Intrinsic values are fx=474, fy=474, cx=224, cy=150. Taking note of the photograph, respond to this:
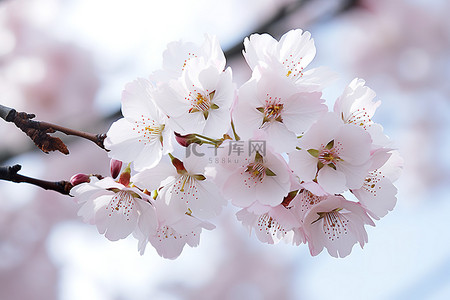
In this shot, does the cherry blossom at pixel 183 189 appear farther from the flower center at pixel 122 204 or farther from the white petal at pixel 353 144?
the white petal at pixel 353 144

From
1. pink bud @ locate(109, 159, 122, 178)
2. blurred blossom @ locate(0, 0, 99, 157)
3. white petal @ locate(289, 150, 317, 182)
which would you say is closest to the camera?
white petal @ locate(289, 150, 317, 182)

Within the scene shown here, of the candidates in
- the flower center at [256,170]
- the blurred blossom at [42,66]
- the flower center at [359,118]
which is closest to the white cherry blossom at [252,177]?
the flower center at [256,170]

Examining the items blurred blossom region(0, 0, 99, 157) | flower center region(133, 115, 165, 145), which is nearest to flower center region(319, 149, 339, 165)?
flower center region(133, 115, 165, 145)

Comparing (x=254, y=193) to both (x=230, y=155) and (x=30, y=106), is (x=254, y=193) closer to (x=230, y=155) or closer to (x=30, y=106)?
(x=230, y=155)

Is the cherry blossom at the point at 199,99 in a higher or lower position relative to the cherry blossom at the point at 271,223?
higher

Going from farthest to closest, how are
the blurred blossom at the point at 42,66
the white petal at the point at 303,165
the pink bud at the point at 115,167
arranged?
the blurred blossom at the point at 42,66 < the pink bud at the point at 115,167 < the white petal at the point at 303,165

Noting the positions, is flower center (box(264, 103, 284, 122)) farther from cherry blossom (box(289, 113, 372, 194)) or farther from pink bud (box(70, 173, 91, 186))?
pink bud (box(70, 173, 91, 186))

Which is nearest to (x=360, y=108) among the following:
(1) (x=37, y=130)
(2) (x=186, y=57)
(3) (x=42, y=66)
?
(2) (x=186, y=57)
